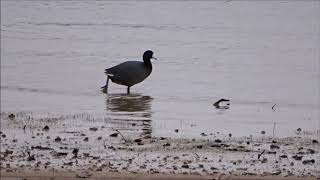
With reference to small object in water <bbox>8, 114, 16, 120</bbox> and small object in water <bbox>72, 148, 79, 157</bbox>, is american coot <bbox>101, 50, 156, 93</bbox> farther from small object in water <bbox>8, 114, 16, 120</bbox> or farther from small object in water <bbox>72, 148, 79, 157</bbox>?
small object in water <bbox>72, 148, 79, 157</bbox>

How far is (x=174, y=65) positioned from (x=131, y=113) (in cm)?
524

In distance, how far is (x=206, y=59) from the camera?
1631 cm

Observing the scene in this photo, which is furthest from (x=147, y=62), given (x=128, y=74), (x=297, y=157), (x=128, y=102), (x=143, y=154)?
(x=297, y=157)

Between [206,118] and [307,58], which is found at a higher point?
[307,58]

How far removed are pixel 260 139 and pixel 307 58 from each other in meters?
8.48

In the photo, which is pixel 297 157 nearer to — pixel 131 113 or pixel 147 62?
pixel 131 113

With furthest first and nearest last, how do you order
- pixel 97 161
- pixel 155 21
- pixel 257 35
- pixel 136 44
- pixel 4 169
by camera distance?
pixel 155 21, pixel 257 35, pixel 136 44, pixel 97 161, pixel 4 169

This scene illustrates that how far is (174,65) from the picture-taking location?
15594 millimetres

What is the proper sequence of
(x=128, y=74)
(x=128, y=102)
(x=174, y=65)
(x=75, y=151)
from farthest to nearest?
(x=174, y=65) < (x=128, y=74) < (x=128, y=102) < (x=75, y=151)

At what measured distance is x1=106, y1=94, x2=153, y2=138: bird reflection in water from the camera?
8.78 m

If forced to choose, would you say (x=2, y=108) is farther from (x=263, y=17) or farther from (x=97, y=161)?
(x=263, y=17)

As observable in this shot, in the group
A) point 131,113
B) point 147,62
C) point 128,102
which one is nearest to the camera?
point 131,113

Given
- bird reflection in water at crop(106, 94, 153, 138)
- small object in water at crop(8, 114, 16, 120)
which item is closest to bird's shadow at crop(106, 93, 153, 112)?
bird reflection in water at crop(106, 94, 153, 138)

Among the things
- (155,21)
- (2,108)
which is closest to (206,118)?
(2,108)
